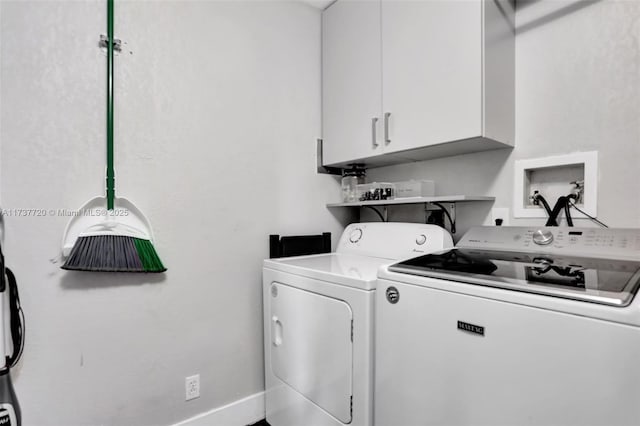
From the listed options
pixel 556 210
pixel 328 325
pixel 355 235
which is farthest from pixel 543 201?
pixel 328 325

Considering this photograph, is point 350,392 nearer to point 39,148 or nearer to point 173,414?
point 173,414

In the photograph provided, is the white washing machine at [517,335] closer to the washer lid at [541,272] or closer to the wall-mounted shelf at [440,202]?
the washer lid at [541,272]

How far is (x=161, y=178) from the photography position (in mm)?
1547

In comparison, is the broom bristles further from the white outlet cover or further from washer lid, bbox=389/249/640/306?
the white outlet cover

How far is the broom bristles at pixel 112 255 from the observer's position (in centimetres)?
130

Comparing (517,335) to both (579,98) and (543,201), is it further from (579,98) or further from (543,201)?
(579,98)

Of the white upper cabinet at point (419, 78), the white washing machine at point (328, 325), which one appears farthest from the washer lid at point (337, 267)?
the white upper cabinet at point (419, 78)

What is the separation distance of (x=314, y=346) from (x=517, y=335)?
2.71 feet

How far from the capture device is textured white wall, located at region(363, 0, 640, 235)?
48.7 inches

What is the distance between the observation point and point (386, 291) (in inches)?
45.1

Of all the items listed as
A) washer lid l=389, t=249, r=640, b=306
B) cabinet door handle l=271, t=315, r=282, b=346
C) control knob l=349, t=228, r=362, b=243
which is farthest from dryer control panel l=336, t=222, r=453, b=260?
cabinet door handle l=271, t=315, r=282, b=346

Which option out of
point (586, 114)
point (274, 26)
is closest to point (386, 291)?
point (586, 114)

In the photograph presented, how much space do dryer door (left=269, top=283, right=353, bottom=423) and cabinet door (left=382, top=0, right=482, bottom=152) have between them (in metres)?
0.88

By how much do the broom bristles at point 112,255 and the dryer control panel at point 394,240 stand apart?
41.7 inches
